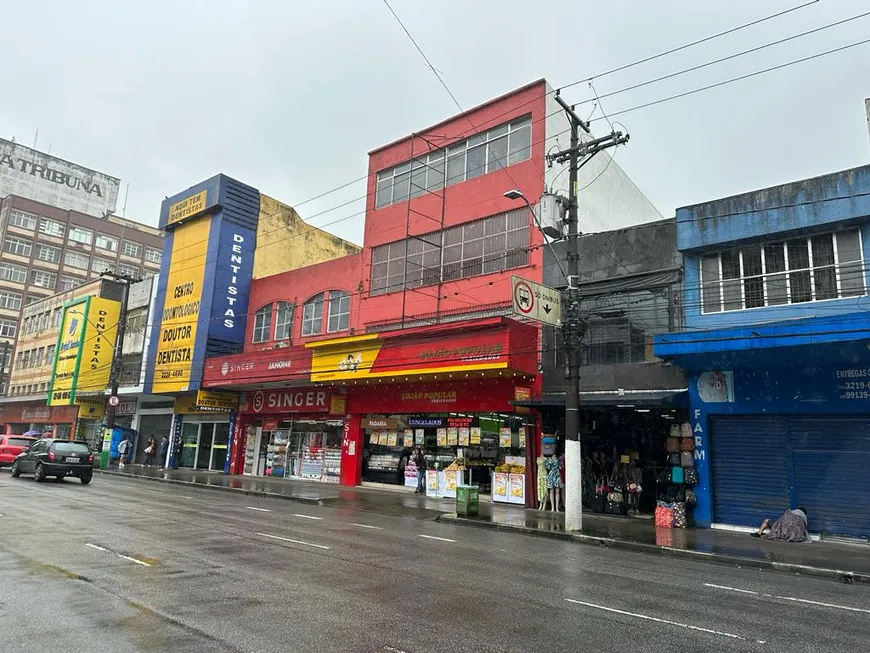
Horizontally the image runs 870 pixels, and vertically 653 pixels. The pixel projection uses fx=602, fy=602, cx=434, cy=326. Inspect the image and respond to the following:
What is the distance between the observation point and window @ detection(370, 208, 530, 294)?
22.5m

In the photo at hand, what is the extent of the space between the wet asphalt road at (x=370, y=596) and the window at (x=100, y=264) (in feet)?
243

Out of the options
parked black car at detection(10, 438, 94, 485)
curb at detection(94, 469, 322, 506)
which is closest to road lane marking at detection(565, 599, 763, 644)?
curb at detection(94, 469, 322, 506)

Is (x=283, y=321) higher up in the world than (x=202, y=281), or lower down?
lower down

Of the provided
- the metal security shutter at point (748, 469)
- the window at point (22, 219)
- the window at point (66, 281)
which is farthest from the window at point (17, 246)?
the metal security shutter at point (748, 469)

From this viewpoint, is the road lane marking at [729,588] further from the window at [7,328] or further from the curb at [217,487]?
the window at [7,328]

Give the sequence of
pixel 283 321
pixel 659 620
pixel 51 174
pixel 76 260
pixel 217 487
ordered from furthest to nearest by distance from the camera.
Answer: pixel 51 174, pixel 76 260, pixel 283 321, pixel 217 487, pixel 659 620

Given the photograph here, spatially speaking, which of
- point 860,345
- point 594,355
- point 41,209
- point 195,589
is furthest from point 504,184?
point 41,209

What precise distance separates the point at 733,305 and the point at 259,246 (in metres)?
26.1

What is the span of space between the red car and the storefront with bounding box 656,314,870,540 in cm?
2776

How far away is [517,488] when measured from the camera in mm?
20078

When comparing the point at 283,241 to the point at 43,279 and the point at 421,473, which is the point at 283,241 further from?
the point at 43,279

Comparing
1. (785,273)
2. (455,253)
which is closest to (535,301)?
(785,273)

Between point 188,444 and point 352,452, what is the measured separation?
46.2ft

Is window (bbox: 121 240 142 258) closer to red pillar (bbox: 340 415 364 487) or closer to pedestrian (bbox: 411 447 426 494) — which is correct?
red pillar (bbox: 340 415 364 487)
